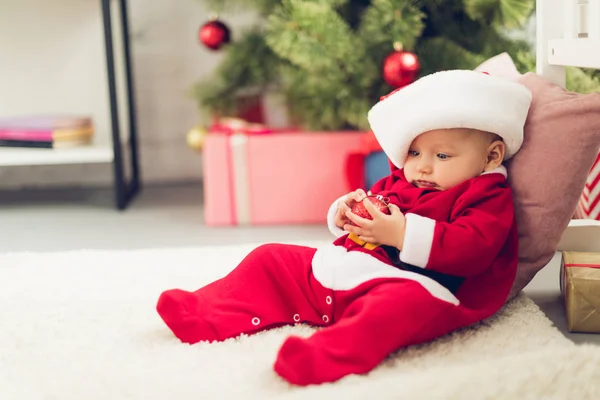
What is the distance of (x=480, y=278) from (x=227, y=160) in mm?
861

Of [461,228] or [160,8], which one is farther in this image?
[160,8]

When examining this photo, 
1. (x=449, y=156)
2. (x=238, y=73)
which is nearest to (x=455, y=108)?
(x=449, y=156)

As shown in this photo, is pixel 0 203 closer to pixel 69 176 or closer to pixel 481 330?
pixel 69 176

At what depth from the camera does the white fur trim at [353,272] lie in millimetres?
856

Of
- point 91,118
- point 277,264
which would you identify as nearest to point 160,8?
point 91,118

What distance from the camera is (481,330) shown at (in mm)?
918

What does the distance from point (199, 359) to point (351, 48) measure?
89 cm

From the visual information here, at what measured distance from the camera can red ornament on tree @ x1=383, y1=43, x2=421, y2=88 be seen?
146 cm

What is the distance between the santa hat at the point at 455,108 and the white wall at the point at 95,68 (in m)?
1.24

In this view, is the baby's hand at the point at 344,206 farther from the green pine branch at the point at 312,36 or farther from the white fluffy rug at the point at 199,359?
the green pine branch at the point at 312,36

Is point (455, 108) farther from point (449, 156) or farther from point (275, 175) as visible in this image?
point (275, 175)

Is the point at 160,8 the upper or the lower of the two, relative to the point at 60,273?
upper

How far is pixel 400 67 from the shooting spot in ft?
4.80

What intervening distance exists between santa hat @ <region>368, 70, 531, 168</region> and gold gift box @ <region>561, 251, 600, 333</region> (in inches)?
7.7
